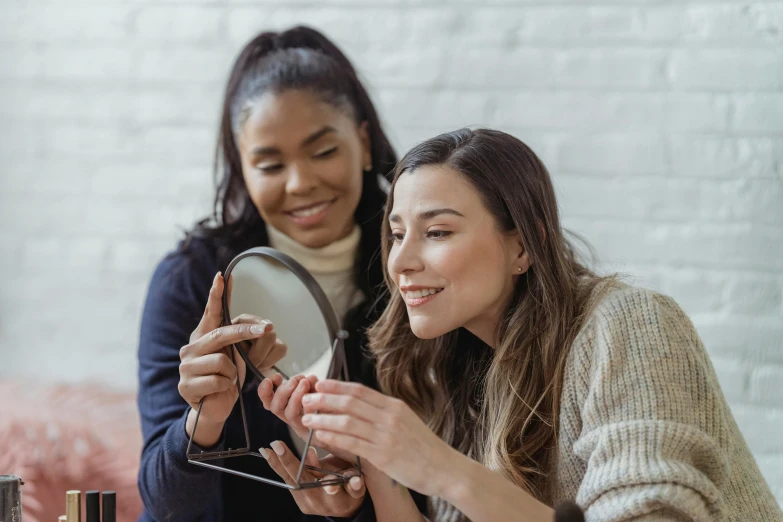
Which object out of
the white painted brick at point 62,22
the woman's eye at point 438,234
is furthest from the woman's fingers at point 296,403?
the white painted brick at point 62,22

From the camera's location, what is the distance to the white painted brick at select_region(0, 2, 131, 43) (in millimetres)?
1781

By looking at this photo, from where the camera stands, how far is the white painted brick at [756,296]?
1.48m

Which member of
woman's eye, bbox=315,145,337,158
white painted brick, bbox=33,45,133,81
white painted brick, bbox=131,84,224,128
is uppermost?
white painted brick, bbox=33,45,133,81

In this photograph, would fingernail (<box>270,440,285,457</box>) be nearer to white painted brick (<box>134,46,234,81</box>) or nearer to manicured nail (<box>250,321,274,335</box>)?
manicured nail (<box>250,321,274,335</box>)

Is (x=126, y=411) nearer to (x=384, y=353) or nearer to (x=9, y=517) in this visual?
(x=384, y=353)

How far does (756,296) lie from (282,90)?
0.80 metres

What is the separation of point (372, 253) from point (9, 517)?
699 mm

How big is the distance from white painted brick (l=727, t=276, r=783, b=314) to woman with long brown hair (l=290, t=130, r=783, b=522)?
16.2 inches

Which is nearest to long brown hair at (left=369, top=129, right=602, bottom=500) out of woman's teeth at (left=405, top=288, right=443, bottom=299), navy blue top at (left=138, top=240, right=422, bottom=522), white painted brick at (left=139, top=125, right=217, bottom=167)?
woman's teeth at (left=405, top=288, right=443, bottom=299)

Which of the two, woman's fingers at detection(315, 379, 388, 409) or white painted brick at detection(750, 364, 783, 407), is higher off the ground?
woman's fingers at detection(315, 379, 388, 409)

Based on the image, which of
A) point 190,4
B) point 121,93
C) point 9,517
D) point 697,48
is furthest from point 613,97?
point 9,517

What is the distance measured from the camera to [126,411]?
1.66 meters

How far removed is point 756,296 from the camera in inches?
58.5

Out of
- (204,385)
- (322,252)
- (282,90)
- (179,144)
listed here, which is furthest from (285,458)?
(179,144)
